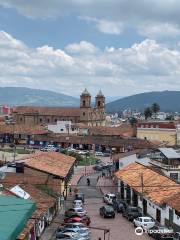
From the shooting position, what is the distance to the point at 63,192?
45.0 metres

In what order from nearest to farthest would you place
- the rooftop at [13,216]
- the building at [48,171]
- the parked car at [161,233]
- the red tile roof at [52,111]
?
the rooftop at [13,216]
the parked car at [161,233]
the building at [48,171]
the red tile roof at [52,111]

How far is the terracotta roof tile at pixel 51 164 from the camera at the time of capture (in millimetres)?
43812

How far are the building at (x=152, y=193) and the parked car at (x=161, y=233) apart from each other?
125cm

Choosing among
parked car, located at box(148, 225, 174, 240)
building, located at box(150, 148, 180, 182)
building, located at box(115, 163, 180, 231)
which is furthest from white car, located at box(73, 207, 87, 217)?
building, located at box(150, 148, 180, 182)

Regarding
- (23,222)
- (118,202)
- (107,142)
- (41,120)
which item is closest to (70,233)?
(23,222)

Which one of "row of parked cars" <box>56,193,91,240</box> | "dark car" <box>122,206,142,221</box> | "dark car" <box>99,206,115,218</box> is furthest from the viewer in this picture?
"dark car" <box>99,206,115,218</box>

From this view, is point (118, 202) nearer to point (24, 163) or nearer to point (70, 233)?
point (24, 163)

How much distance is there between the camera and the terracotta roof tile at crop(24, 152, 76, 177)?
43.8 m

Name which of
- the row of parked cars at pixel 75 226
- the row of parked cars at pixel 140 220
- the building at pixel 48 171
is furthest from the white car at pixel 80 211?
the building at pixel 48 171

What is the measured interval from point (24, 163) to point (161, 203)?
42.7 ft

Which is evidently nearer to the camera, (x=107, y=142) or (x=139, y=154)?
(x=139, y=154)

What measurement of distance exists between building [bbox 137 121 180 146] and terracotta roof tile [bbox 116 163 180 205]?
179 ft

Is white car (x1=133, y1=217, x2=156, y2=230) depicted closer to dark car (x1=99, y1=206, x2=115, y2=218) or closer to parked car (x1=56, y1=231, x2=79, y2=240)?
dark car (x1=99, y1=206, x2=115, y2=218)

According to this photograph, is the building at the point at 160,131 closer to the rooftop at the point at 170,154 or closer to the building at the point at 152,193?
the rooftop at the point at 170,154
